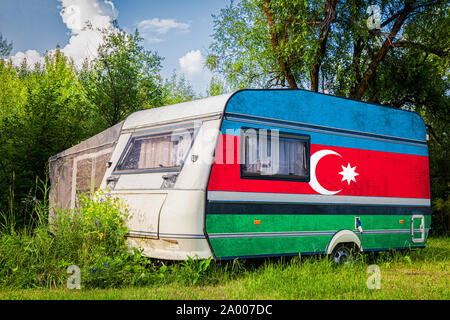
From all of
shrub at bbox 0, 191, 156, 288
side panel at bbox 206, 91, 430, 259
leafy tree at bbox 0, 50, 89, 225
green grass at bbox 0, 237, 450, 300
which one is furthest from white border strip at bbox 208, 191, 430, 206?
leafy tree at bbox 0, 50, 89, 225

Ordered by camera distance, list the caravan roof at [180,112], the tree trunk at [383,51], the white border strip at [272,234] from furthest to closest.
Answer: the tree trunk at [383,51] < the caravan roof at [180,112] < the white border strip at [272,234]

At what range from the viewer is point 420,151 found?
Answer: 9.15m

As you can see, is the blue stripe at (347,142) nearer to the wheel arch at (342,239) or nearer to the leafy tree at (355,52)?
the wheel arch at (342,239)

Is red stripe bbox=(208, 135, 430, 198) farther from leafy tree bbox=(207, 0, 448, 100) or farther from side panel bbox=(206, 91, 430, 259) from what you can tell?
leafy tree bbox=(207, 0, 448, 100)

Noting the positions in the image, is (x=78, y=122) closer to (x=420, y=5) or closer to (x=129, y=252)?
(x=129, y=252)

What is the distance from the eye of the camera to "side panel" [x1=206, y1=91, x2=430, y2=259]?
630cm

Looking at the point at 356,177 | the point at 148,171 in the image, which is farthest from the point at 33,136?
the point at 356,177

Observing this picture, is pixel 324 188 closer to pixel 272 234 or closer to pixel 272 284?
pixel 272 234

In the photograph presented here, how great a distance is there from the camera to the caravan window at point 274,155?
6.58 metres

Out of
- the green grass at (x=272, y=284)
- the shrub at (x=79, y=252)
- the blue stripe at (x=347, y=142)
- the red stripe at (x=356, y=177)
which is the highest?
the blue stripe at (x=347, y=142)

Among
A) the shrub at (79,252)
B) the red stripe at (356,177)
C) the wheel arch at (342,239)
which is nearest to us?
the shrub at (79,252)

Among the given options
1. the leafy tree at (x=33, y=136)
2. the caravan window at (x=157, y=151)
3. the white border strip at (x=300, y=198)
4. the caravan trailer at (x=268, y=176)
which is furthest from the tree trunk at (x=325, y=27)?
the caravan window at (x=157, y=151)

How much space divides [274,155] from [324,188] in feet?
3.54

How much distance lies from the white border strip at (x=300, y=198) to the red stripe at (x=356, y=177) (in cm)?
6
